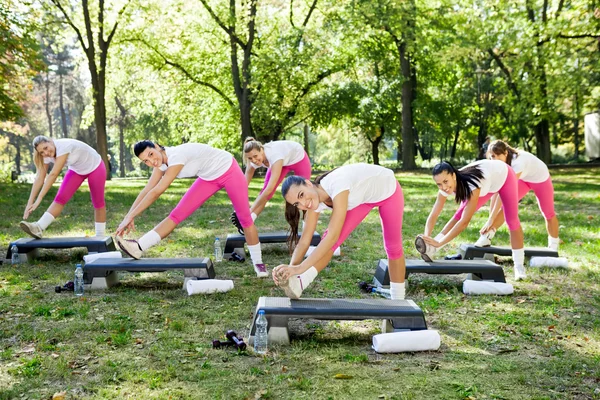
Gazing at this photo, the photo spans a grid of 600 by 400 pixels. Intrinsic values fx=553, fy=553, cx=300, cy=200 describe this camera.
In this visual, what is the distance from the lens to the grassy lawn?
13.1 ft

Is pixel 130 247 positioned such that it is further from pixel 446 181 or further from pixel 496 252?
pixel 496 252

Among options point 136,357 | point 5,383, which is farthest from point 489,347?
point 5,383

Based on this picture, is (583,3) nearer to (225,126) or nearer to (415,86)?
(415,86)

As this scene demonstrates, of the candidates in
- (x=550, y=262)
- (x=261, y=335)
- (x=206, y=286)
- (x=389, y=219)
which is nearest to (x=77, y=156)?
(x=206, y=286)

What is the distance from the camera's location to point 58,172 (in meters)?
7.99

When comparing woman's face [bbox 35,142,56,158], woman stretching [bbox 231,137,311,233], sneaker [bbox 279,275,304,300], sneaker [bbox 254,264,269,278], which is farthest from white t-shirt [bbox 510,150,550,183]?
woman's face [bbox 35,142,56,158]

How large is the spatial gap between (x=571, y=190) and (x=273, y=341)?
1581 cm

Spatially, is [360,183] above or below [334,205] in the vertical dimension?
above

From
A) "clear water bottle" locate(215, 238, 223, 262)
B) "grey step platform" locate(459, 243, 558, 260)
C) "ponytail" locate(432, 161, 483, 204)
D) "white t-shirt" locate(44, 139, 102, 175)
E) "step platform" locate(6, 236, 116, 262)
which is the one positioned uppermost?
"white t-shirt" locate(44, 139, 102, 175)

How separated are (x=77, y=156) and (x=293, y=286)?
4.95 meters

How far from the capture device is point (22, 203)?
Answer: 15273 millimetres

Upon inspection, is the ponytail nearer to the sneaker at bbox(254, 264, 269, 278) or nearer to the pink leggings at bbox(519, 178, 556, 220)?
the pink leggings at bbox(519, 178, 556, 220)

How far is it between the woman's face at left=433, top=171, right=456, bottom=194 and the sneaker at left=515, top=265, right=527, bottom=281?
180 cm

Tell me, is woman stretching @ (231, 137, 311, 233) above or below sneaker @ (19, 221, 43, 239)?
above
